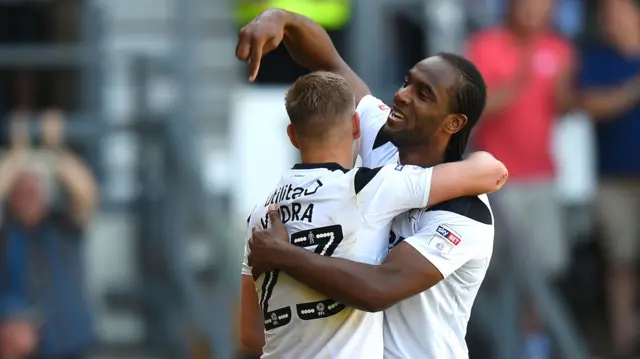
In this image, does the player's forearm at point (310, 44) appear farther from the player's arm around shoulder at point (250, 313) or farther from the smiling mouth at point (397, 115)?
the player's arm around shoulder at point (250, 313)

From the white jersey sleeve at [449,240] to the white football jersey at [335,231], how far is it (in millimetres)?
94

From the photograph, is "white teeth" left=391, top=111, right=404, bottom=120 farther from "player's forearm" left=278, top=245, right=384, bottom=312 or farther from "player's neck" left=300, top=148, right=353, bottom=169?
"player's forearm" left=278, top=245, right=384, bottom=312

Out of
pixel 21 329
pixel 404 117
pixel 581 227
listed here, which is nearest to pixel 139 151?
pixel 21 329

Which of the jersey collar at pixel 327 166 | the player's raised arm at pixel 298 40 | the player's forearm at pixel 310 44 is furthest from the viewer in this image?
the player's forearm at pixel 310 44

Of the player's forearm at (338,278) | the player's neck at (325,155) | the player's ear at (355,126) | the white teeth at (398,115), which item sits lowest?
the player's forearm at (338,278)

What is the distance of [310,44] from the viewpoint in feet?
15.6

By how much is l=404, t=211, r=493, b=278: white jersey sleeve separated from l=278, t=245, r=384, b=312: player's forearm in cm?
19

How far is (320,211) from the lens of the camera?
4.00m

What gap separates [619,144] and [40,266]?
3.96 meters

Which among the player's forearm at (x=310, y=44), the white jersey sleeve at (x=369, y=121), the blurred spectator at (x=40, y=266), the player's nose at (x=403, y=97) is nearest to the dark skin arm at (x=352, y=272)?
the player's nose at (x=403, y=97)

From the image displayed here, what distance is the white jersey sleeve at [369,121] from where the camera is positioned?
450 cm

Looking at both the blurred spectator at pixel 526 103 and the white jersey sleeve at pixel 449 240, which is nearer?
the white jersey sleeve at pixel 449 240

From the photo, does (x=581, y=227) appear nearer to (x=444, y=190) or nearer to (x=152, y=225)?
(x=152, y=225)

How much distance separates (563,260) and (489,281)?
1.30 m
